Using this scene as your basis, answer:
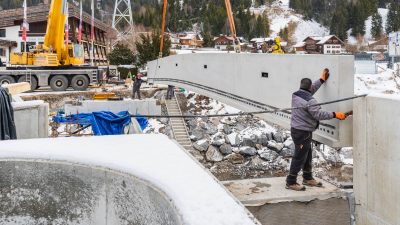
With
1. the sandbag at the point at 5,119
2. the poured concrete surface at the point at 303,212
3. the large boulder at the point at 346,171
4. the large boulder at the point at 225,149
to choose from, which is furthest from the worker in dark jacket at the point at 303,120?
the large boulder at the point at 225,149

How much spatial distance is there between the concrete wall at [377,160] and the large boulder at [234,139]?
41.2ft

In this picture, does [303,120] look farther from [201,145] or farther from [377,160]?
[201,145]

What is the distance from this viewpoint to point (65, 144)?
387cm

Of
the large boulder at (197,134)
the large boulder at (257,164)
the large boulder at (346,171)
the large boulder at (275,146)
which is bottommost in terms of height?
the large boulder at (346,171)

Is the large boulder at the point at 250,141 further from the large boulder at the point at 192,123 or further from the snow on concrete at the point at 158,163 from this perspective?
the snow on concrete at the point at 158,163

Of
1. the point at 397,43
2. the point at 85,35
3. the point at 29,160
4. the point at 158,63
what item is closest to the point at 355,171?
the point at 29,160

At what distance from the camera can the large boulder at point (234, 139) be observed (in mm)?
17578

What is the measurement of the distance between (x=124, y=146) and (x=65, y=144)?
540mm

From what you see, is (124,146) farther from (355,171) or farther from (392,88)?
(392,88)

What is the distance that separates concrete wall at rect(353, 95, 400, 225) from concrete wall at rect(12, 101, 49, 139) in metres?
4.86

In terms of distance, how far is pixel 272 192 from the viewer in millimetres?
5305

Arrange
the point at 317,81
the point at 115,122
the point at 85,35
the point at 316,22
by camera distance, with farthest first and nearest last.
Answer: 1. the point at 316,22
2. the point at 85,35
3. the point at 115,122
4. the point at 317,81

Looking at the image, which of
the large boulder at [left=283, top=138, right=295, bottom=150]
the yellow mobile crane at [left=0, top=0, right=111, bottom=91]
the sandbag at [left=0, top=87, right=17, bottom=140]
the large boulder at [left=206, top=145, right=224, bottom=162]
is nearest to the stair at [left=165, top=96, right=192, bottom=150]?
the large boulder at [left=206, top=145, right=224, bottom=162]

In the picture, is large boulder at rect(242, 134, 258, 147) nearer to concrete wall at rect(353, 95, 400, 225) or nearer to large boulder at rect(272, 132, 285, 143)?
large boulder at rect(272, 132, 285, 143)
